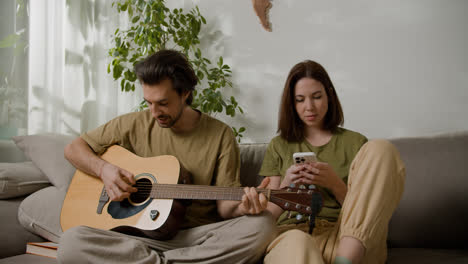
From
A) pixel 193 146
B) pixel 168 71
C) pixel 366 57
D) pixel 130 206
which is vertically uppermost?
pixel 366 57

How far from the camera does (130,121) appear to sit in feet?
5.73

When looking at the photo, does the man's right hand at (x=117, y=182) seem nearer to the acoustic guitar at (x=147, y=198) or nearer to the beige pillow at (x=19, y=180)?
the acoustic guitar at (x=147, y=198)

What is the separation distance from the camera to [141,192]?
58.5 inches

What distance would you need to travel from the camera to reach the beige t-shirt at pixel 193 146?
157 centimetres

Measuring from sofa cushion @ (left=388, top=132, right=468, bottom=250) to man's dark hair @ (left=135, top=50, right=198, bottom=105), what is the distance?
1026 mm

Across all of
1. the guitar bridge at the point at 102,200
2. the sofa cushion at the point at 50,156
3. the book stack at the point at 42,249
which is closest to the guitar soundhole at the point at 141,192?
the guitar bridge at the point at 102,200

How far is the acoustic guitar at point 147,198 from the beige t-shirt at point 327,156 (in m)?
0.26

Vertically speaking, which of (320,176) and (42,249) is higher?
(320,176)

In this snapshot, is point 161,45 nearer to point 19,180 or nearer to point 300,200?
point 19,180

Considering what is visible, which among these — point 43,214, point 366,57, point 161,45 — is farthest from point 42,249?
point 366,57

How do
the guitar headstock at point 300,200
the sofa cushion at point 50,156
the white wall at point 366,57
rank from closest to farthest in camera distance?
1. the guitar headstock at point 300,200
2. the sofa cushion at point 50,156
3. the white wall at point 366,57

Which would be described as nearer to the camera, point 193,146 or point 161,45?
point 193,146

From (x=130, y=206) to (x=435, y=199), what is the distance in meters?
1.24

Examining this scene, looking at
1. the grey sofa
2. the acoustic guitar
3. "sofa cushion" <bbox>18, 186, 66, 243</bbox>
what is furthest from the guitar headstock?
"sofa cushion" <bbox>18, 186, 66, 243</bbox>
